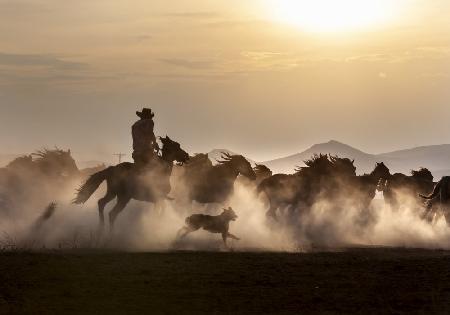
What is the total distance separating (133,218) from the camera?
26.4 metres

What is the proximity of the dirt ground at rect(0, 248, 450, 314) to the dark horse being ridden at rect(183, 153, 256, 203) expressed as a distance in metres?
7.26

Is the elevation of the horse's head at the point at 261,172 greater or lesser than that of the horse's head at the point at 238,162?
greater

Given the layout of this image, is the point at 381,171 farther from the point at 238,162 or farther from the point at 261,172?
the point at 238,162

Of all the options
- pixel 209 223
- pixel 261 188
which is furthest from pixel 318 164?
pixel 209 223

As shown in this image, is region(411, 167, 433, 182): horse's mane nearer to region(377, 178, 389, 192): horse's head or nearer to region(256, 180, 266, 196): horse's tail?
region(377, 178, 389, 192): horse's head

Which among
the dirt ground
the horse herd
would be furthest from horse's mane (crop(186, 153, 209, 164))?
the dirt ground

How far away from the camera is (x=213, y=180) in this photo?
92.4 feet

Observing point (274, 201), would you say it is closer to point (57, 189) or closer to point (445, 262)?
point (57, 189)

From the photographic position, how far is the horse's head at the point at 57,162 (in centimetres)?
3123

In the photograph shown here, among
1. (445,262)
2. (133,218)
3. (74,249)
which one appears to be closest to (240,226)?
(133,218)

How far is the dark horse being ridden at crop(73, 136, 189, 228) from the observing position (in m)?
24.9

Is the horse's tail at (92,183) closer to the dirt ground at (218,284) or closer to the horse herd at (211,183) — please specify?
the horse herd at (211,183)

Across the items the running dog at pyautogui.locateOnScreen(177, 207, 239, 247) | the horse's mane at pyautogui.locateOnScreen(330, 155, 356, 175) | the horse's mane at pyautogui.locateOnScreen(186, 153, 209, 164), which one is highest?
the horse's mane at pyautogui.locateOnScreen(330, 155, 356, 175)

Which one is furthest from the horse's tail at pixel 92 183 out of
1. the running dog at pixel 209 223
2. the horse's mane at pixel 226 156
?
the horse's mane at pixel 226 156
